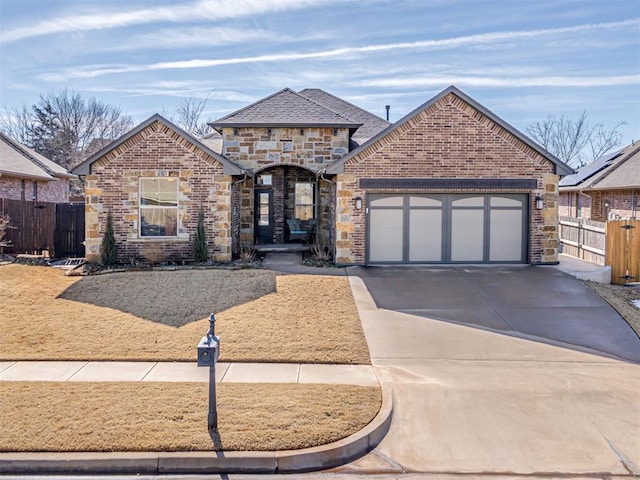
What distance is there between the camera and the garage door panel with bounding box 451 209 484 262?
15.4m

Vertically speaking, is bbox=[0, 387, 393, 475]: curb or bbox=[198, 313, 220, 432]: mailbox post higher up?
bbox=[198, 313, 220, 432]: mailbox post

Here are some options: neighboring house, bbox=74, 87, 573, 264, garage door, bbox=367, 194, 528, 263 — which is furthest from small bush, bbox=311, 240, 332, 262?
garage door, bbox=367, 194, 528, 263

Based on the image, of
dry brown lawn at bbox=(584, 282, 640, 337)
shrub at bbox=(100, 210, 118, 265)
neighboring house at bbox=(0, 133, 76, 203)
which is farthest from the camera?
neighboring house at bbox=(0, 133, 76, 203)

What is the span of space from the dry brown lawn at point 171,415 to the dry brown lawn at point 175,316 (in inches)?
56.8

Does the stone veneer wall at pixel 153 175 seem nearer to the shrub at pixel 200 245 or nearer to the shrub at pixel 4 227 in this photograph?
the shrub at pixel 200 245

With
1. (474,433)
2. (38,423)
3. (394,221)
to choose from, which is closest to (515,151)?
(394,221)

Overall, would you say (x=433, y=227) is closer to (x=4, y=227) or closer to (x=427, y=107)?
(x=427, y=107)

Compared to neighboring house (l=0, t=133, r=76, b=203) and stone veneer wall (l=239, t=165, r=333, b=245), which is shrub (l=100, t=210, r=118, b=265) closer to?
stone veneer wall (l=239, t=165, r=333, b=245)

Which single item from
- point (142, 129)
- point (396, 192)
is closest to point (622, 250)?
point (396, 192)

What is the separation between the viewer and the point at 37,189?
2539 cm

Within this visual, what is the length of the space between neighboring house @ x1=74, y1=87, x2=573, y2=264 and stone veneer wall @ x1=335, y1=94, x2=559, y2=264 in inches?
1.1

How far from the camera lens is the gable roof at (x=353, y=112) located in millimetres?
20828

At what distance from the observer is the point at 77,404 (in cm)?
602

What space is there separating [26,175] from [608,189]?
25308 mm
